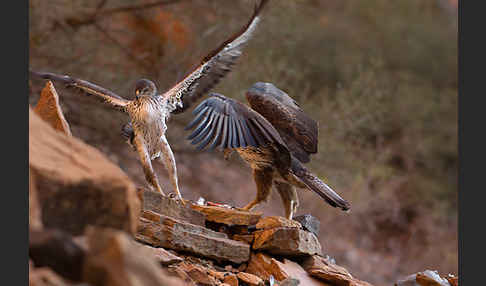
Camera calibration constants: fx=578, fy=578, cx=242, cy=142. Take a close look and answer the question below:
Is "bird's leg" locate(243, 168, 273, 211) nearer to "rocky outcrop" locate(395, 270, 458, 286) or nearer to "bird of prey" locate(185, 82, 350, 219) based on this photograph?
"bird of prey" locate(185, 82, 350, 219)

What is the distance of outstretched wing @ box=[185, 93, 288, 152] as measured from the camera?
12.6 ft

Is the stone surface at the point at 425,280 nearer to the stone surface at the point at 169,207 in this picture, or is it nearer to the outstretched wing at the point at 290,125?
the outstretched wing at the point at 290,125

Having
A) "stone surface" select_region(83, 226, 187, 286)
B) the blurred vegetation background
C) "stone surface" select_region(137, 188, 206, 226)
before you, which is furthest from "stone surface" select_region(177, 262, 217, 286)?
the blurred vegetation background

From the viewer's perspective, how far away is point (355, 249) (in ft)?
36.9

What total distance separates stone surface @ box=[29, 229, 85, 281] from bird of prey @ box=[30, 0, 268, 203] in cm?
183

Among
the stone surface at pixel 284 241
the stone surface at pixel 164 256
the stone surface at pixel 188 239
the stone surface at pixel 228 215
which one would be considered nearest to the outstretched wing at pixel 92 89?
the stone surface at pixel 188 239

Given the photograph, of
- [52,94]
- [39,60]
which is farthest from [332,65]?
[52,94]

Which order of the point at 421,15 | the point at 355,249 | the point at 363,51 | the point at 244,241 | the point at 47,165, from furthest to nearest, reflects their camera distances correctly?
the point at 421,15
the point at 363,51
the point at 355,249
the point at 244,241
the point at 47,165

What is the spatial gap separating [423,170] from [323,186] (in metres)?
11.1

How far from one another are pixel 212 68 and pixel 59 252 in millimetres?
2570

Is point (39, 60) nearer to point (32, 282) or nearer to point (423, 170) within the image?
point (32, 282)

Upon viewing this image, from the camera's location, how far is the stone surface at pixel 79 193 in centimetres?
217

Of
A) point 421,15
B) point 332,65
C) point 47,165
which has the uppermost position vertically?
point 421,15

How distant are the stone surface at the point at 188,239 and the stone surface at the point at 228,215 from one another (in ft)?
0.59
